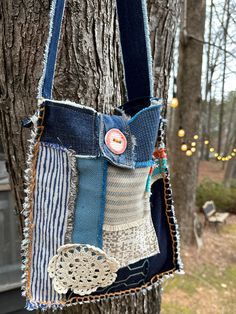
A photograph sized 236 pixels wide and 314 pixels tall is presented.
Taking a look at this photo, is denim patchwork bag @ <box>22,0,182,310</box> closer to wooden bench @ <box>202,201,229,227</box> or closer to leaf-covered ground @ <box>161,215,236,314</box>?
leaf-covered ground @ <box>161,215,236,314</box>

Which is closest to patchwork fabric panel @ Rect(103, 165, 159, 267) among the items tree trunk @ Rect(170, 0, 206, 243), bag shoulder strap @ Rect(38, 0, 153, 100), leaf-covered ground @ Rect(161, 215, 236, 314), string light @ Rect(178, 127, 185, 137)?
bag shoulder strap @ Rect(38, 0, 153, 100)

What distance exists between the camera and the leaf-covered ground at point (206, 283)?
11.3ft

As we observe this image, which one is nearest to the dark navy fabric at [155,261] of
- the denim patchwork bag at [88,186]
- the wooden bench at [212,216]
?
the denim patchwork bag at [88,186]

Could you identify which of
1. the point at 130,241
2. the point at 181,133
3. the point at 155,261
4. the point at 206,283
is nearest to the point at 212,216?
the point at 206,283

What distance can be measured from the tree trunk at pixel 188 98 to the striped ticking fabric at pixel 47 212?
3.77m

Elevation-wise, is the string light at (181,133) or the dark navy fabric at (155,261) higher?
the string light at (181,133)

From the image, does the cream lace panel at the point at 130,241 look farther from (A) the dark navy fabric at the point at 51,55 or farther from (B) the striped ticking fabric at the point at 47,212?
(A) the dark navy fabric at the point at 51,55

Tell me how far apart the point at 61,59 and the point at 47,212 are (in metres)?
0.38

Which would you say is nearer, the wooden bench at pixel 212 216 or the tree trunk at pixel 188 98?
the tree trunk at pixel 188 98

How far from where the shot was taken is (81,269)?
30.8 inches

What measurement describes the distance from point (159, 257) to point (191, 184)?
363 cm

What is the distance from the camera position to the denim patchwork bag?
2.40ft

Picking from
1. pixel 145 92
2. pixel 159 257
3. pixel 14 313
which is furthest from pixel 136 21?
pixel 14 313

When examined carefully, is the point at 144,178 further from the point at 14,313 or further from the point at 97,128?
the point at 14,313
